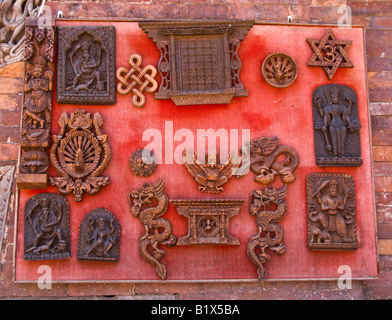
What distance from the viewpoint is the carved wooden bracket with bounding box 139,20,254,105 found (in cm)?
625

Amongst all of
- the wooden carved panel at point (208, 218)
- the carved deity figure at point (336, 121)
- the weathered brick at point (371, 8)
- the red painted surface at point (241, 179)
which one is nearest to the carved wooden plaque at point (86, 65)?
the red painted surface at point (241, 179)

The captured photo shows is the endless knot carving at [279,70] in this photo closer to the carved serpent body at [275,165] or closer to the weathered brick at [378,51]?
the carved serpent body at [275,165]

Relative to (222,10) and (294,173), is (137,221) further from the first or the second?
(222,10)

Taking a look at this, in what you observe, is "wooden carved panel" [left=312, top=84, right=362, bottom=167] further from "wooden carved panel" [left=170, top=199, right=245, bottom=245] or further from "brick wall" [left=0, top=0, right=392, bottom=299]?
"wooden carved panel" [left=170, top=199, right=245, bottom=245]

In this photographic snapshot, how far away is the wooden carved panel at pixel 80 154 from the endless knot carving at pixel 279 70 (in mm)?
1894

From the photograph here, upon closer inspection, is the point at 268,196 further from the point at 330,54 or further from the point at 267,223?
the point at 330,54

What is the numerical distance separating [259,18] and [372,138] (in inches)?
73.6

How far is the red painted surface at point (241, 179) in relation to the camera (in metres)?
6.03

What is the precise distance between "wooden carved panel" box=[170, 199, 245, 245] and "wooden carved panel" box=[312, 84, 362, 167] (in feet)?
3.60

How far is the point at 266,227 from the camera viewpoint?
6.10 m

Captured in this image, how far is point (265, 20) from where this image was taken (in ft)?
21.5

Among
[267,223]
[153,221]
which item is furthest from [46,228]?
[267,223]

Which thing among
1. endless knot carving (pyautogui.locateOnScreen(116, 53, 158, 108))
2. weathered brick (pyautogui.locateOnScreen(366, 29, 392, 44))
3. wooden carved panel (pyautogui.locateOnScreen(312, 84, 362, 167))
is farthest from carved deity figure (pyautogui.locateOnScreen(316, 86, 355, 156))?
endless knot carving (pyautogui.locateOnScreen(116, 53, 158, 108))

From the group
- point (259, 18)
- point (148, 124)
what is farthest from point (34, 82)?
point (259, 18)
